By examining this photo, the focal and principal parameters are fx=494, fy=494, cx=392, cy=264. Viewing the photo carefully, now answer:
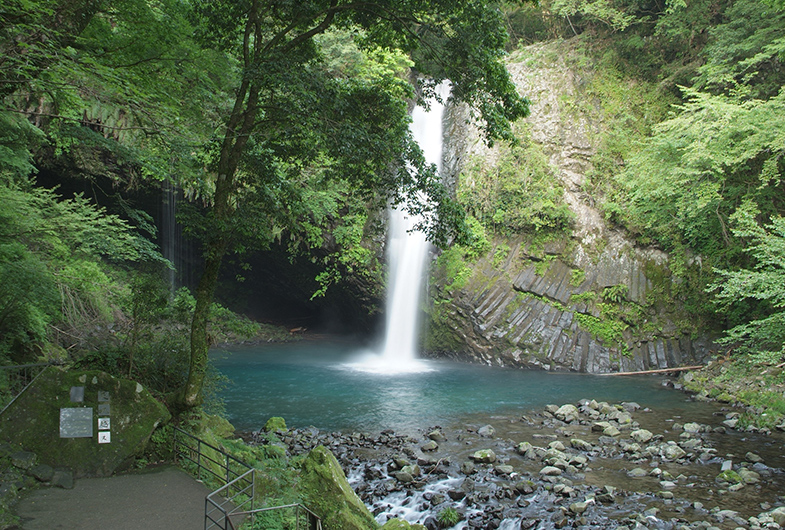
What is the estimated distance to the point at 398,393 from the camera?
14.4 m

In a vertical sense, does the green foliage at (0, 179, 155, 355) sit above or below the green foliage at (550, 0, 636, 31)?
below

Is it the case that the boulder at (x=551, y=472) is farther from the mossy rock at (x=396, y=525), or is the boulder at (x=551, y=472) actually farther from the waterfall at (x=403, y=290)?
the waterfall at (x=403, y=290)

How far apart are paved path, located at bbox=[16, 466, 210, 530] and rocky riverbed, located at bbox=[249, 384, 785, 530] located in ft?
9.11

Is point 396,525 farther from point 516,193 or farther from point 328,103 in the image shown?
point 516,193

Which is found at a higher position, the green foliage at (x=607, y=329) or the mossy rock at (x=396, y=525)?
the green foliage at (x=607, y=329)

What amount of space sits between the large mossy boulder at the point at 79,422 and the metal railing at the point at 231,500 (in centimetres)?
65

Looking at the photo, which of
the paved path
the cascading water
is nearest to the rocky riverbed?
the paved path

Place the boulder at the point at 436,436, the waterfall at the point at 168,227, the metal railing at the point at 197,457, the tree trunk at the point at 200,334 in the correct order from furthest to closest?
the waterfall at the point at 168,227
the boulder at the point at 436,436
the tree trunk at the point at 200,334
the metal railing at the point at 197,457

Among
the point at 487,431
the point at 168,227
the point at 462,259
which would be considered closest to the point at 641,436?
the point at 487,431

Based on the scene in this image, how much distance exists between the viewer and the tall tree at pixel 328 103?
6.97m

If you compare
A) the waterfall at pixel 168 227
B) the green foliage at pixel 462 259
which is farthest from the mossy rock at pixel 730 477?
the waterfall at pixel 168 227

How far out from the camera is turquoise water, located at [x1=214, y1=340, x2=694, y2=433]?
11836mm

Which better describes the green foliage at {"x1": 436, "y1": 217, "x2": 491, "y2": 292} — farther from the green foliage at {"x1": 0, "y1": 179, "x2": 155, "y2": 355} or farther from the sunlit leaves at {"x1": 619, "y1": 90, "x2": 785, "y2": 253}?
the green foliage at {"x1": 0, "y1": 179, "x2": 155, "y2": 355}

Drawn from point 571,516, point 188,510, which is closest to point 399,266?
point 571,516
